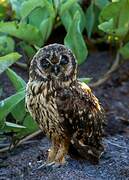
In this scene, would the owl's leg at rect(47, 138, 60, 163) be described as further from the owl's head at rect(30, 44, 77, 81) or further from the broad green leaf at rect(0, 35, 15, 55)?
the broad green leaf at rect(0, 35, 15, 55)

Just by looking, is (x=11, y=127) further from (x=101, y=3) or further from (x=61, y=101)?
(x=101, y=3)

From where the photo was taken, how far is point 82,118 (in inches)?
159

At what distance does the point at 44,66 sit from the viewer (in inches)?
156

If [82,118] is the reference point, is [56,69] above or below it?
above

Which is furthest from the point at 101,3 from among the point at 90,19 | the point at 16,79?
the point at 16,79

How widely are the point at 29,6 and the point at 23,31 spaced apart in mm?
186

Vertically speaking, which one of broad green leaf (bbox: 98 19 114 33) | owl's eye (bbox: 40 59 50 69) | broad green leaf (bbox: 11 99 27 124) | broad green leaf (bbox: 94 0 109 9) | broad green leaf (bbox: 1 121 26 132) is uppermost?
broad green leaf (bbox: 94 0 109 9)

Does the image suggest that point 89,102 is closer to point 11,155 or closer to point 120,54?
point 11,155

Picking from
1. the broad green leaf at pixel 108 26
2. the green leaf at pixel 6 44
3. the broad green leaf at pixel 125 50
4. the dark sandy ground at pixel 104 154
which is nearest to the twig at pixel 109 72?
the dark sandy ground at pixel 104 154

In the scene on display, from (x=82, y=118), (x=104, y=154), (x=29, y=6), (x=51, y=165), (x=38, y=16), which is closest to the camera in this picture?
(x=82, y=118)

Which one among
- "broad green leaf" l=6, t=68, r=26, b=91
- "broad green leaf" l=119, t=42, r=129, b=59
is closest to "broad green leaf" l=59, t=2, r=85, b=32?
"broad green leaf" l=119, t=42, r=129, b=59

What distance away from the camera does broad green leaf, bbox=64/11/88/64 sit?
487 centimetres

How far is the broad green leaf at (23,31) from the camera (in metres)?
4.76

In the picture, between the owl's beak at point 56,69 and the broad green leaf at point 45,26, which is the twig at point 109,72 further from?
the owl's beak at point 56,69
